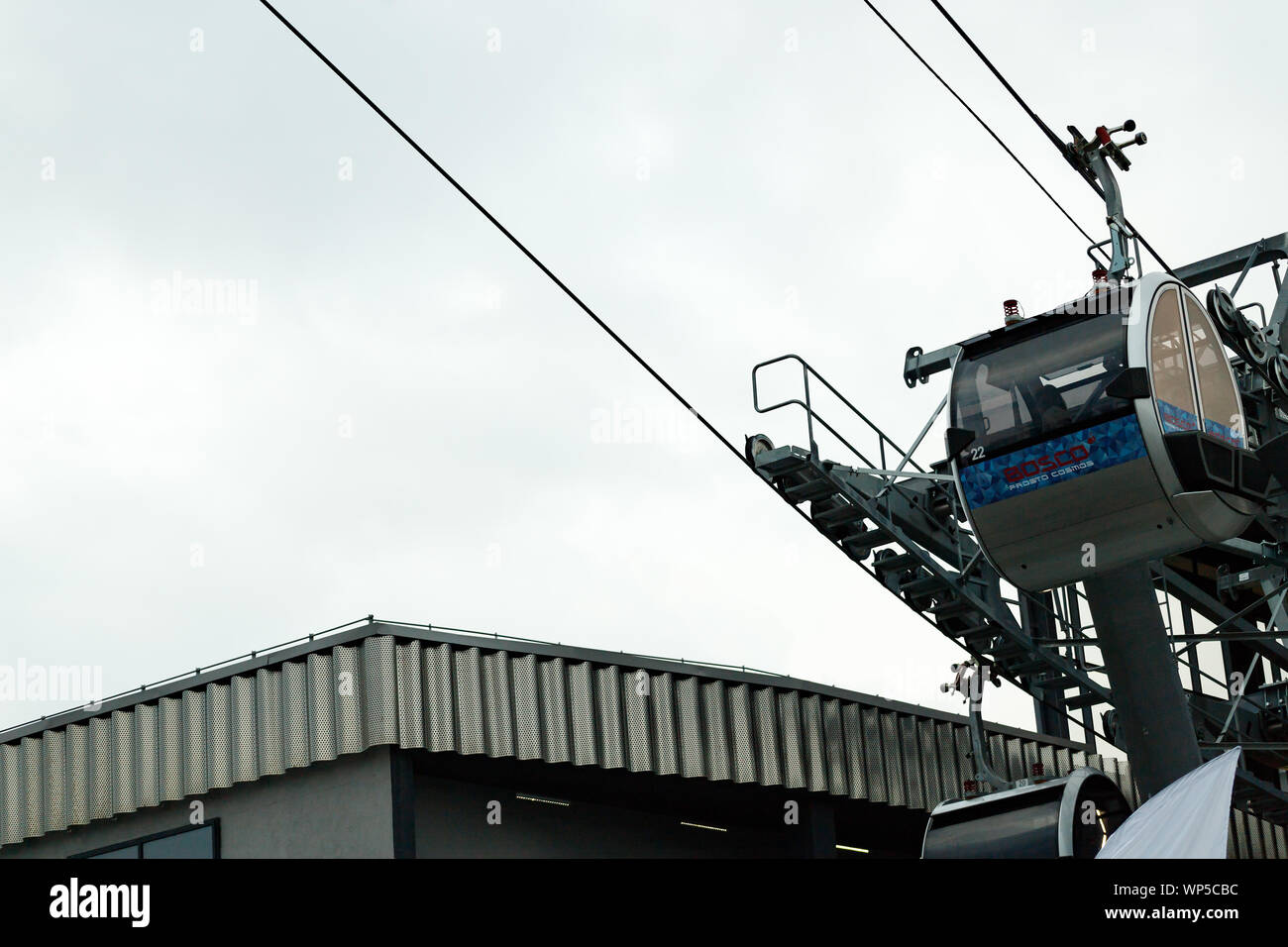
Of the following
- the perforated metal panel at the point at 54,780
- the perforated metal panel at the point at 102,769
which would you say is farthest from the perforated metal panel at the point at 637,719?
the perforated metal panel at the point at 54,780

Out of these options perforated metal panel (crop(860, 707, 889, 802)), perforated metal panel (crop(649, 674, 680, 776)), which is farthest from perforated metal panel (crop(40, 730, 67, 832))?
perforated metal panel (crop(860, 707, 889, 802))

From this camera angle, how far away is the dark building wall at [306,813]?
647 inches

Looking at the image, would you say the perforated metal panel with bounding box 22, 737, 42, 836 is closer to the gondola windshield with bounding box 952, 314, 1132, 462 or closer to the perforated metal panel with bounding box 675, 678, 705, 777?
the perforated metal panel with bounding box 675, 678, 705, 777

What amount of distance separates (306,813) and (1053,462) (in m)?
8.27

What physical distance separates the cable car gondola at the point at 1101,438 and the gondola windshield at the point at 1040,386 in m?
0.01

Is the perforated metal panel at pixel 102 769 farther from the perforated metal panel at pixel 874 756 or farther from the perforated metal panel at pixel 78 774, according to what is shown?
the perforated metal panel at pixel 874 756

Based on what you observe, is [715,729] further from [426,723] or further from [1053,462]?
[1053,462]

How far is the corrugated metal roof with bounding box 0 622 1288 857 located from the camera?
16672 mm

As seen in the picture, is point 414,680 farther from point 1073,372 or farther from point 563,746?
point 1073,372

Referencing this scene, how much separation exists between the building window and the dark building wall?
7cm

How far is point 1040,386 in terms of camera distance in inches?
655
